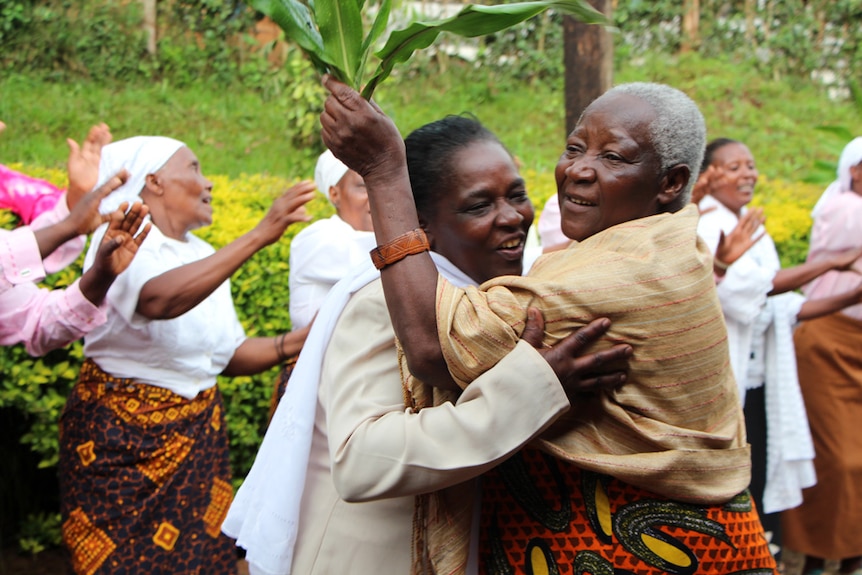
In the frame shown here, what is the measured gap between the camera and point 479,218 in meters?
2.34

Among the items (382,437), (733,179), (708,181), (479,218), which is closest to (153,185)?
(479,218)

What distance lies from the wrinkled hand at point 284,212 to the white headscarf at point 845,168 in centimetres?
367

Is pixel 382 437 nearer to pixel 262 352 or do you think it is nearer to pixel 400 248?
pixel 400 248

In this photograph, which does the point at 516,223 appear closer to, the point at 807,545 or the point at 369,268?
the point at 369,268

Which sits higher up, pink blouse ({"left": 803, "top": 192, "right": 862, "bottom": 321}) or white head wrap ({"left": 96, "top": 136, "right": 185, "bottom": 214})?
white head wrap ({"left": 96, "top": 136, "right": 185, "bottom": 214})

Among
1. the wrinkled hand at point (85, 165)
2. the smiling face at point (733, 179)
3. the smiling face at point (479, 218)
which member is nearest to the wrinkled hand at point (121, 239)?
the wrinkled hand at point (85, 165)

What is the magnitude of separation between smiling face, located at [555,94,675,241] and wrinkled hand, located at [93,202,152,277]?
1747 millimetres

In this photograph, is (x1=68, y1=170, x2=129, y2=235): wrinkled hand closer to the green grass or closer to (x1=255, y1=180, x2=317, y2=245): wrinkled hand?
(x1=255, y1=180, x2=317, y2=245): wrinkled hand

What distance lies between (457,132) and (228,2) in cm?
1034

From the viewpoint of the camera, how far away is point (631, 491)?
78.6 inches

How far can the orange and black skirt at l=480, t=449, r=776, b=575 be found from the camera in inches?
78.3

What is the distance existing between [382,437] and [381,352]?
0.25 metres

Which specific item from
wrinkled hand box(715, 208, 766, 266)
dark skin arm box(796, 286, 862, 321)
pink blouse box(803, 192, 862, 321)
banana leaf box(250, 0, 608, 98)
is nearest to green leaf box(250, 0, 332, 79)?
banana leaf box(250, 0, 608, 98)

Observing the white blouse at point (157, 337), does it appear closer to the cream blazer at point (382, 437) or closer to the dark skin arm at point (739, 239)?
the cream blazer at point (382, 437)
